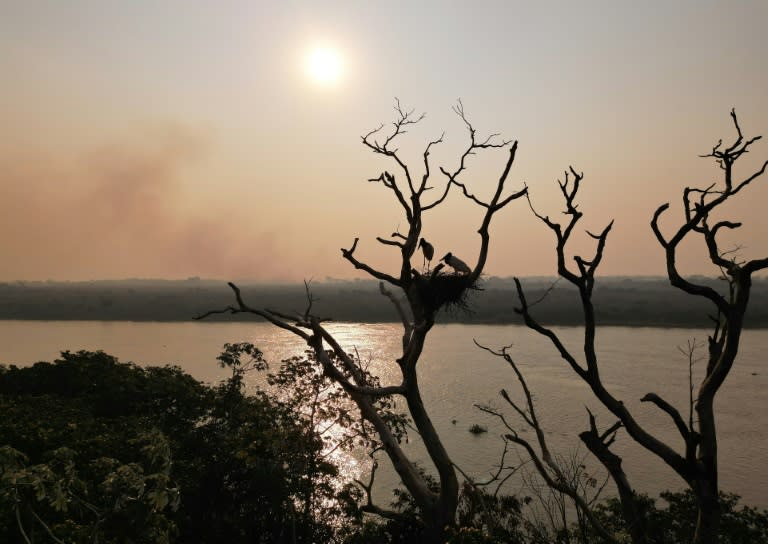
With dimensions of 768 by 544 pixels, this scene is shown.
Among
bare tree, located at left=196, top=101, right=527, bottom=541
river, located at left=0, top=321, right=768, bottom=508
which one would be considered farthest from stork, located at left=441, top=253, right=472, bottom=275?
river, located at left=0, top=321, right=768, bottom=508

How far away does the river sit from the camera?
18750 millimetres

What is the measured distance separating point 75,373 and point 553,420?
17223 millimetres

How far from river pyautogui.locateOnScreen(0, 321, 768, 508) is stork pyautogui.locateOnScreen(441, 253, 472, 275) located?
475 cm

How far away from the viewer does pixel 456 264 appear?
8148 mm

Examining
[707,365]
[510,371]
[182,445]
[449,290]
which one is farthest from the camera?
[510,371]

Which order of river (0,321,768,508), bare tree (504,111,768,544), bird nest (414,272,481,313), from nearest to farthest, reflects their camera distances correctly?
bare tree (504,111,768,544)
bird nest (414,272,481,313)
river (0,321,768,508)

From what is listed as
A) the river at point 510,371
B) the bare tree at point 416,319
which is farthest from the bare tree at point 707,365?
the river at point 510,371

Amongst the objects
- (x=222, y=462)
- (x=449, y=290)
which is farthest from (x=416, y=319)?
(x=222, y=462)

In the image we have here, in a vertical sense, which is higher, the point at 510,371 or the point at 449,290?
the point at 449,290

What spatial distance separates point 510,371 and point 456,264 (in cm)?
2677

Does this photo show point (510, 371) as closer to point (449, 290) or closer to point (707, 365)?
point (449, 290)

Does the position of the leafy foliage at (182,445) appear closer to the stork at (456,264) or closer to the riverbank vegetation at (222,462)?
the riverbank vegetation at (222,462)

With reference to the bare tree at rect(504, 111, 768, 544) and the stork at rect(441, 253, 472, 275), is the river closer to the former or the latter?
the stork at rect(441, 253, 472, 275)

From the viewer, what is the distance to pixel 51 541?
5.67 m
